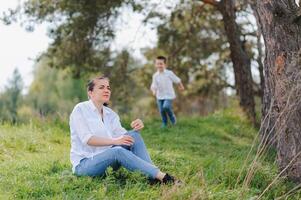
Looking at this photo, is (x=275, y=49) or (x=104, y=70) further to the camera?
(x=104, y=70)

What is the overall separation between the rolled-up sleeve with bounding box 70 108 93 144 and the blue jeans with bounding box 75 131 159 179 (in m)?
0.26

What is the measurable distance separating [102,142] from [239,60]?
33.1 feet

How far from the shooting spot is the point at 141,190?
266 inches

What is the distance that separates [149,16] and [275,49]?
9.47 metres

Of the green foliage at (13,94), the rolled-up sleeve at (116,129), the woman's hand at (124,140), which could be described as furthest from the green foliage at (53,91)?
the woman's hand at (124,140)

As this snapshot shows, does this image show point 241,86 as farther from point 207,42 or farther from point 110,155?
point 110,155

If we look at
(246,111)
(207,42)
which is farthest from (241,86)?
(207,42)

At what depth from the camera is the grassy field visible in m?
6.53

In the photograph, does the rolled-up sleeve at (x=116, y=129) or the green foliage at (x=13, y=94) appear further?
the green foliage at (x=13, y=94)

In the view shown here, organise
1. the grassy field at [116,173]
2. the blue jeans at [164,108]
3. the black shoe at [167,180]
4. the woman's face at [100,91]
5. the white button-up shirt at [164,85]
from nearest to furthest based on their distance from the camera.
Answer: the grassy field at [116,173] < the black shoe at [167,180] < the woman's face at [100,91] < the blue jeans at [164,108] < the white button-up shirt at [164,85]

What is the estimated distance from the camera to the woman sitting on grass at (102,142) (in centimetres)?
685

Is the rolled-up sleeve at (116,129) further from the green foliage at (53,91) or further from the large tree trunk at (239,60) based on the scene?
the green foliage at (53,91)

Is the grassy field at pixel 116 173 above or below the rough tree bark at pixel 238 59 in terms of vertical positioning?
below

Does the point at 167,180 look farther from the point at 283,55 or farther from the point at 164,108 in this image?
the point at 164,108
